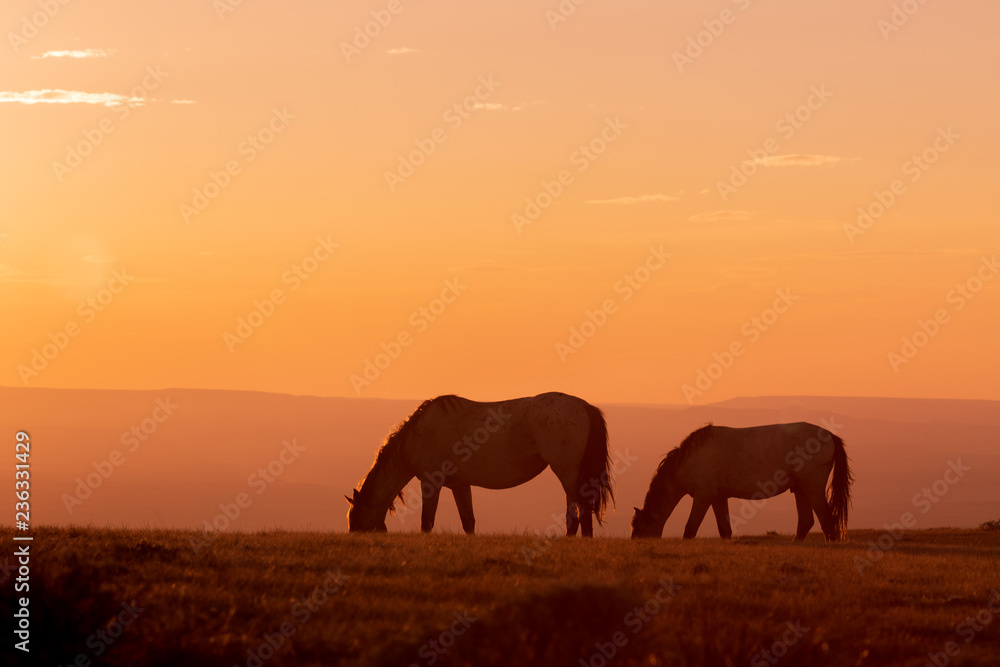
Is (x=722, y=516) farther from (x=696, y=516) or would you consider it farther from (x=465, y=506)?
(x=465, y=506)

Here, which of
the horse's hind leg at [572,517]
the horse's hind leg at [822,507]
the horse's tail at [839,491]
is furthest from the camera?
the horse's tail at [839,491]

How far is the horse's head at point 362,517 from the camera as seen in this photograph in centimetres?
2267

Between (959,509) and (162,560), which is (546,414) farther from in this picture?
(959,509)

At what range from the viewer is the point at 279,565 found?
1329 cm

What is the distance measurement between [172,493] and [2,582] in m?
199

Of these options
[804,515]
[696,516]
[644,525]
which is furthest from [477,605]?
[804,515]

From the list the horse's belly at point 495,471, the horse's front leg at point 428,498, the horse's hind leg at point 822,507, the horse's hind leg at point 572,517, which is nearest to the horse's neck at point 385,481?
the horse's front leg at point 428,498

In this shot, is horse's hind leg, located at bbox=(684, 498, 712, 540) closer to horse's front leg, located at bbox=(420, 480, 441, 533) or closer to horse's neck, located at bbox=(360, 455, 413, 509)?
horse's front leg, located at bbox=(420, 480, 441, 533)

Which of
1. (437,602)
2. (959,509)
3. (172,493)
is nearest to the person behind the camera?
(437,602)

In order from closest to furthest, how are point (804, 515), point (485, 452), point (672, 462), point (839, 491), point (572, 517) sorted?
point (572, 517), point (485, 452), point (839, 491), point (672, 462), point (804, 515)

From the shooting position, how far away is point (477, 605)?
37.0 feet

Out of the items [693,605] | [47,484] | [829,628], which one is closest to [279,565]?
[693,605]

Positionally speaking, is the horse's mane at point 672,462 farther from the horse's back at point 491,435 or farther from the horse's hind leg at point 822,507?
the horse's hind leg at point 822,507

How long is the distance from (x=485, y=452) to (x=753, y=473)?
229 inches
